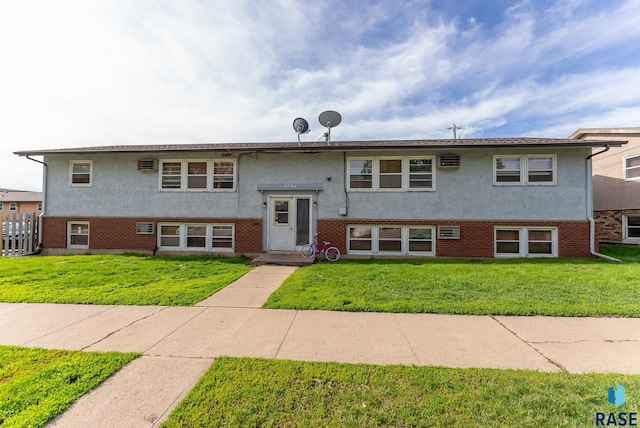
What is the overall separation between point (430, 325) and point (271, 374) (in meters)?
2.58

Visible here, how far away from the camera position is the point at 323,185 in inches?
423

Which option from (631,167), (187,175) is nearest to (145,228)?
(187,175)

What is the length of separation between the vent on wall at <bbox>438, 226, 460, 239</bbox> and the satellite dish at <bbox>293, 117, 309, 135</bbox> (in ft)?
24.5

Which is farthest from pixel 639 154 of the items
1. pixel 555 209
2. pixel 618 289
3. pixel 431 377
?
pixel 431 377

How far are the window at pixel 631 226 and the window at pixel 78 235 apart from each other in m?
25.5

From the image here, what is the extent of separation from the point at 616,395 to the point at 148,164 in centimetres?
1348

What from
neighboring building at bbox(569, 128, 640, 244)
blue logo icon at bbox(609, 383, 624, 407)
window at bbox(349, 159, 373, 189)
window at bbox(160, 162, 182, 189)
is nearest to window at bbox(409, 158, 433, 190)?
window at bbox(349, 159, 373, 189)

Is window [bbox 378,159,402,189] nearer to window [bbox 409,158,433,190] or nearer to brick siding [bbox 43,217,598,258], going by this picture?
window [bbox 409,158,433,190]

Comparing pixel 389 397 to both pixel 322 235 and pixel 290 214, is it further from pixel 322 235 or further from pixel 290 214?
pixel 290 214

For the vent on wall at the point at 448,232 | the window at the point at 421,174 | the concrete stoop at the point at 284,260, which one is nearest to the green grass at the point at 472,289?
the concrete stoop at the point at 284,260

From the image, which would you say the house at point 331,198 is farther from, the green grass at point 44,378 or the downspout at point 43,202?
the green grass at point 44,378

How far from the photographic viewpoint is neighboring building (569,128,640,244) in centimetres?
1355

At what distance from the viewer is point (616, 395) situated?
2.43m

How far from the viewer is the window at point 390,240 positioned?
34.2ft
